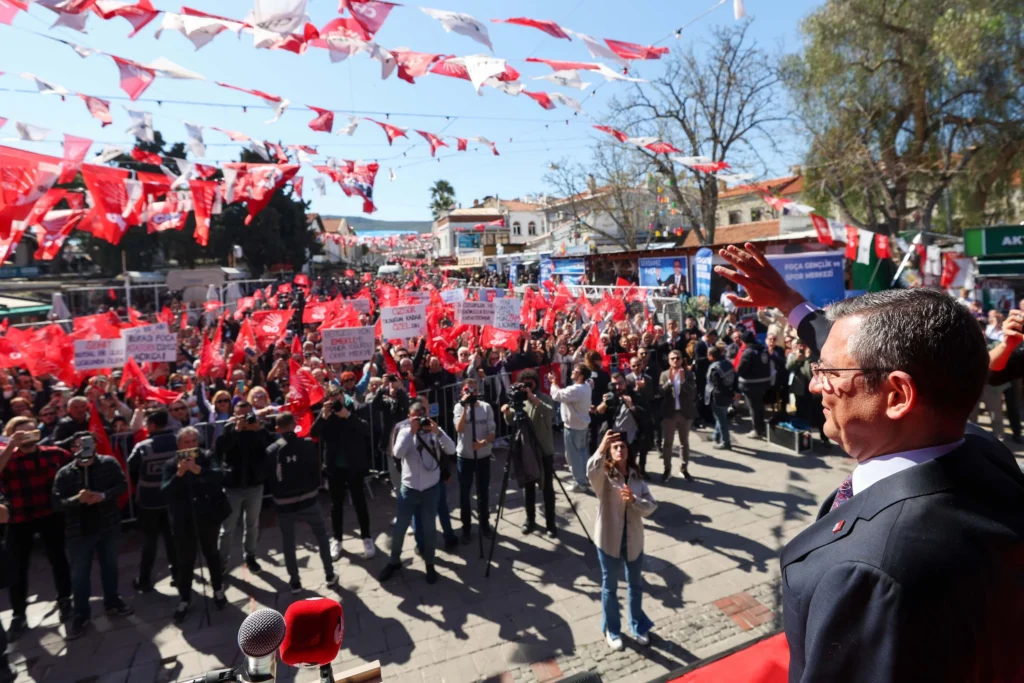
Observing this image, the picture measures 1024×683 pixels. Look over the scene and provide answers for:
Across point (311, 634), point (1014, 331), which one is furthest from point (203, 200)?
point (1014, 331)

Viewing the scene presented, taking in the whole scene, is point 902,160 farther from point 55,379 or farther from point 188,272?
point 188,272

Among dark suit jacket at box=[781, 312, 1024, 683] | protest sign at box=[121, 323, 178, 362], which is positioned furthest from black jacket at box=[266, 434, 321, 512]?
dark suit jacket at box=[781, 312, 1024, 683]

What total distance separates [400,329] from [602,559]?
5.89 m

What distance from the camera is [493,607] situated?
5.23 meters

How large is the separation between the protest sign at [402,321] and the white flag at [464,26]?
4837 mm

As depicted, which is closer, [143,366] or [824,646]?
[824,646]

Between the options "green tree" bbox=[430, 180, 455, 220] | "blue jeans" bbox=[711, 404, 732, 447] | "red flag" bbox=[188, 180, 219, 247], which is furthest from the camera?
"green tree" bbox=[430, 180, 455, 220]

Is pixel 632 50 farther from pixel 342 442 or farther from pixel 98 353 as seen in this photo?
pixel 98 353

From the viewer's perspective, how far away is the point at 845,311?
4.44ft

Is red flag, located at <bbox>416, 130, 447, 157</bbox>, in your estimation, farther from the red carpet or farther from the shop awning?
the shop awning

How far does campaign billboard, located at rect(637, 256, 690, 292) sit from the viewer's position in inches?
835

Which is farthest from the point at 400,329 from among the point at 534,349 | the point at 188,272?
the point at 188,272

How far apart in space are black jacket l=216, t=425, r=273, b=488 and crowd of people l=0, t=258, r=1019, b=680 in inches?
0.5

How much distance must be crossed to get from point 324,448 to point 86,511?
2.07 metres
